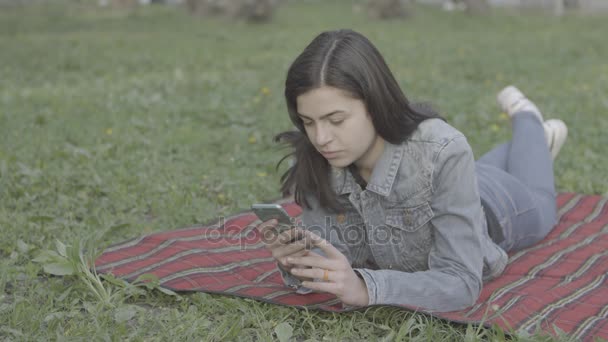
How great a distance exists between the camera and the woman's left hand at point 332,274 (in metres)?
2.33

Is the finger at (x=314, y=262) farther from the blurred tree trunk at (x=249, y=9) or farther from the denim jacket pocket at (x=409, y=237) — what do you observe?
the blurred tree trunk at (x=249, y=9)

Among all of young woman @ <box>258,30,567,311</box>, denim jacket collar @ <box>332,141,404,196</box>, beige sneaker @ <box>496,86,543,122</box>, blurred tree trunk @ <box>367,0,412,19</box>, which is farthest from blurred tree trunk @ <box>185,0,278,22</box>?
denim jacket collar @ <box>332,141,404,196</box>

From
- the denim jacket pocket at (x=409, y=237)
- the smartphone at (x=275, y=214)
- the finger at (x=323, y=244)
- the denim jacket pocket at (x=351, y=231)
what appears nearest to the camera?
the smartphone at (x=275, y=214)

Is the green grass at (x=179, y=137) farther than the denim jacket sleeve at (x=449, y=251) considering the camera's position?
Yes

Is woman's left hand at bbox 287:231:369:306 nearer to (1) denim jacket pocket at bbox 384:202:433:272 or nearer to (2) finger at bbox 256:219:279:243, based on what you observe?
(2) finger at bbox 256:219:279:243

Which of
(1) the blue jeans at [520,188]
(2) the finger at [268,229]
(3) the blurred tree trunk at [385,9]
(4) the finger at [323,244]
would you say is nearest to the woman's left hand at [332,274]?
(4) the finger at [323,244]

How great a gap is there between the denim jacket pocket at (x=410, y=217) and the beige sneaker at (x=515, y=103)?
1589 mm

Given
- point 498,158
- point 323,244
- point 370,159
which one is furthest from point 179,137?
point 323,244

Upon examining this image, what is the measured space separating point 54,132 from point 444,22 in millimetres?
8913

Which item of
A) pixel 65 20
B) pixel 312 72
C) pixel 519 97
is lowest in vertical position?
pixel 65 20

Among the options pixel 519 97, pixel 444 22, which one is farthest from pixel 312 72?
pixel 444 22

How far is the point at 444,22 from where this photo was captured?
40.8 feet

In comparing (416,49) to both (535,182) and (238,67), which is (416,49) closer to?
(238,67)

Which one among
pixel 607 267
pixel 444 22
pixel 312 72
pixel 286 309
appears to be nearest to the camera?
pixel 312 72
